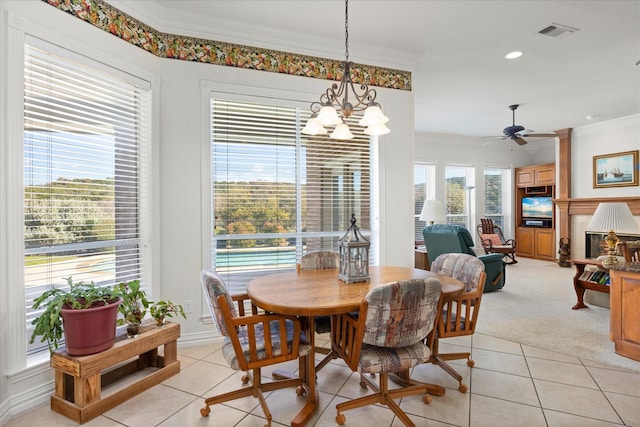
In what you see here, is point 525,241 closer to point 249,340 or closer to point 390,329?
point 390,329

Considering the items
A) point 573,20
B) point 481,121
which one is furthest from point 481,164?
point 573,20

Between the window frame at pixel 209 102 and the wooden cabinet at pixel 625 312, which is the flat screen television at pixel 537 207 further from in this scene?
the window frame at pixel 209 102

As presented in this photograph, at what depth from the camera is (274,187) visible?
3430 mm

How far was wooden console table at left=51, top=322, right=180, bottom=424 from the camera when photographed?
206cm

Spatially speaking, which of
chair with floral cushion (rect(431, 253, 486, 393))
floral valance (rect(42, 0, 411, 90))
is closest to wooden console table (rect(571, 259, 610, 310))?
chair with floral cushion (rect(431, 253, 486, 393))

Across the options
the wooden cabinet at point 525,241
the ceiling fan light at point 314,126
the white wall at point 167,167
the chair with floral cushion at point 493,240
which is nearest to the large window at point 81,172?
the white wall at point 167,167

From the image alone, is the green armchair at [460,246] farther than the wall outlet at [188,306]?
Yes

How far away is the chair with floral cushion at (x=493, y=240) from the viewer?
7427mm

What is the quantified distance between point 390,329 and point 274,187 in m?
1.99

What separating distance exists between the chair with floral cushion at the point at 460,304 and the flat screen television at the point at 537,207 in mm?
6786

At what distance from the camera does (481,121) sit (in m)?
6.80

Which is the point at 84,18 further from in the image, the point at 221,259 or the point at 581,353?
the point at 581,353

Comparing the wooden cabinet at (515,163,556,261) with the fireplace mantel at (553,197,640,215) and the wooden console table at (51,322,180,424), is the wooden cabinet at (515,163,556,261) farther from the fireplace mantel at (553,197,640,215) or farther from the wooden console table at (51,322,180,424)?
the wooden console table at (51,322,180,424)

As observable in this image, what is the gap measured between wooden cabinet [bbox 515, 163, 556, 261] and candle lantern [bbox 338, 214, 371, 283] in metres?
7.37
